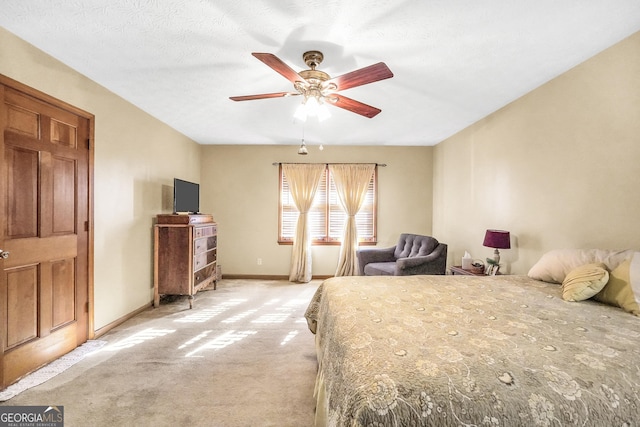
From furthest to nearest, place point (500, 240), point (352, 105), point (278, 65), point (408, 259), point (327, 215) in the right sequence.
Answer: point (327, 215) → point (408, 259) → point (500, 240) → point (352, 105) → point (278, 65)

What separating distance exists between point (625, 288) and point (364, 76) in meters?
2.12

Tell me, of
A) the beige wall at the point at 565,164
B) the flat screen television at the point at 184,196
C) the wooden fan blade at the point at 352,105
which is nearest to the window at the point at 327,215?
the flat screen television at the point at 184,196

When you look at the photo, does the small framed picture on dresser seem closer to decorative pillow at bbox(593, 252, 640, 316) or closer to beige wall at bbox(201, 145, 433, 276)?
decorative pillow at bbox(593, 252, 640, 316)

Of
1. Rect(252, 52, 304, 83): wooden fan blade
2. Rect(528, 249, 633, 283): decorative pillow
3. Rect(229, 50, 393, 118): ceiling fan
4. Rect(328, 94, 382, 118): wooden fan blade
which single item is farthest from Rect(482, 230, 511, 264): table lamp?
Rect(252, 52, 304, 83): wooden fan blade

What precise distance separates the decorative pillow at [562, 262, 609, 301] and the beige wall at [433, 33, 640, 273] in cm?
57

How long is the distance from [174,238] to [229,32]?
2.72m

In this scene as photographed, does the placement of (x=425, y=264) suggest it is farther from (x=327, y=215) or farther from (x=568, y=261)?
(x=327, y=215)

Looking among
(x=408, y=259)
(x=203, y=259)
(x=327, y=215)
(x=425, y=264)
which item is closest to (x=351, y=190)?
(x=327, y=215)

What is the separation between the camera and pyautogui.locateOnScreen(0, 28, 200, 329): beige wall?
2314 millimetres

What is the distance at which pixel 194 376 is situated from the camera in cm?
223

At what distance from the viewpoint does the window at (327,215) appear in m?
5.43

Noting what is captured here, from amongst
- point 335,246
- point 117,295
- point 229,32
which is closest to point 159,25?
point 229,32

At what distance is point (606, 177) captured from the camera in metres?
2.26

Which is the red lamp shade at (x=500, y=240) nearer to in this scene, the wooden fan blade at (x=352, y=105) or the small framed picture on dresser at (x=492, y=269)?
the small framed picture on dresser at (x=492, y=269)
